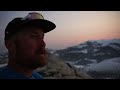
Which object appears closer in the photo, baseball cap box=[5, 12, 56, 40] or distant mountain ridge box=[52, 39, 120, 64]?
baseball cap box=[5, 12, 56, 40]

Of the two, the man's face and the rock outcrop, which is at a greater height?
the man's face

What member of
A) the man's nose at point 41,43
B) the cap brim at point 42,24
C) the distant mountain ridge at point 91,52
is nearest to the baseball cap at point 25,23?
the cap brim at point 42,24

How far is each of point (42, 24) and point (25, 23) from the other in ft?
0.71

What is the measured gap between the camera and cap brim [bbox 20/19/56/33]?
12.5 feet

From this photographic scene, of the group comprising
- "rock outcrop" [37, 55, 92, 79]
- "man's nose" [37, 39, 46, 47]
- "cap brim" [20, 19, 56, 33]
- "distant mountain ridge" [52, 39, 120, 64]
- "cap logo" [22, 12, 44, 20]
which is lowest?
"rock outcrop" [37, 55, 92, 79]

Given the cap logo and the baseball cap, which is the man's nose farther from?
the cap logo

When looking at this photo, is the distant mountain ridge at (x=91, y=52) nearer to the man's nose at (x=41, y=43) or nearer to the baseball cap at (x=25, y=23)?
the man's nose at (x=41, y=43)

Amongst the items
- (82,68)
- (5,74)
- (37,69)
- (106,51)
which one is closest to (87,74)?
(82,68)

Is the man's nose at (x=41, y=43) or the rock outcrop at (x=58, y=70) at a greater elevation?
the man's nose at (x=41, y=43)

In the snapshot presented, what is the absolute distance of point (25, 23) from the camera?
150 inches

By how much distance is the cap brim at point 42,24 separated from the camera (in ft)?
12.5

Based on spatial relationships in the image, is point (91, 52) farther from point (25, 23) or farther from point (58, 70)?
point (25, 23)

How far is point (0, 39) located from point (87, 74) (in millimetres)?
1198

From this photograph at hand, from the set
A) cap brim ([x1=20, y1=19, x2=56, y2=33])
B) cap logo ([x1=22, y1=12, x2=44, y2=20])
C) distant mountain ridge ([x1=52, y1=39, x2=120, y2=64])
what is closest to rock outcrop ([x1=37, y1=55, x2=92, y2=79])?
distant mountain ridge ([x1=52, y1=39, x2=120, y2=64])
